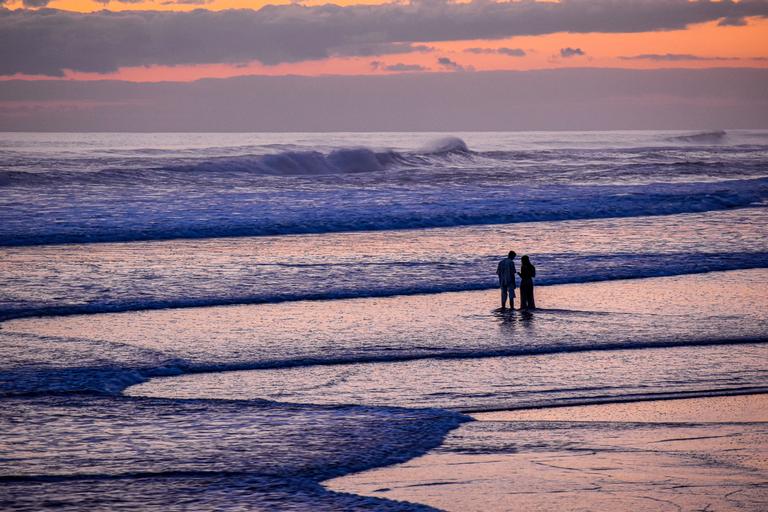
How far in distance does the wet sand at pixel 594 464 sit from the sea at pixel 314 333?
0.28 m

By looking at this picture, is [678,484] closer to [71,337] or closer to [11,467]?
[11,467]

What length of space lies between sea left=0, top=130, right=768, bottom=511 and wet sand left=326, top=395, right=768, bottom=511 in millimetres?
276

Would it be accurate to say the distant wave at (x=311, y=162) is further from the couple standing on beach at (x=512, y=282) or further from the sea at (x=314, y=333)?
the couple standing on beach at (x=512, y=282)

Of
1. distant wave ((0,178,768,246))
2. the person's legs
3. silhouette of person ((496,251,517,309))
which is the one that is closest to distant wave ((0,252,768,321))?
silhouette of person ((496,251,517,309))

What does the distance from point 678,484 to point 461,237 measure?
18618mm

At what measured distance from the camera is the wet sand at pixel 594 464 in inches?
264

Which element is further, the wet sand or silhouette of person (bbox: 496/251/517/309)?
silhouette of person (bbox: 496/251/517/309)

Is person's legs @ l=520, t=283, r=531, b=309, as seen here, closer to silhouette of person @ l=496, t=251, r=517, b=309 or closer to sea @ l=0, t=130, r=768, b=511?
silhouette of person @ l=496, t=251, r=517, b=309

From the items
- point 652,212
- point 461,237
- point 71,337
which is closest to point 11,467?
point 71,337

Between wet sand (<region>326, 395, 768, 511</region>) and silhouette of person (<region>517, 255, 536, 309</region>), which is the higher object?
silhouette of person (<region>517, 255, 536, 309</region>)

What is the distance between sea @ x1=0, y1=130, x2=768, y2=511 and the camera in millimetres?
7773

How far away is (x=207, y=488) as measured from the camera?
701cm

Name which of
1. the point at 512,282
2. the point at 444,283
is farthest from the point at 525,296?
the point at 444,283

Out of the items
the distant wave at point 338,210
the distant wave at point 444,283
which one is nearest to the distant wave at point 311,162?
the distant wave at point 338,210
